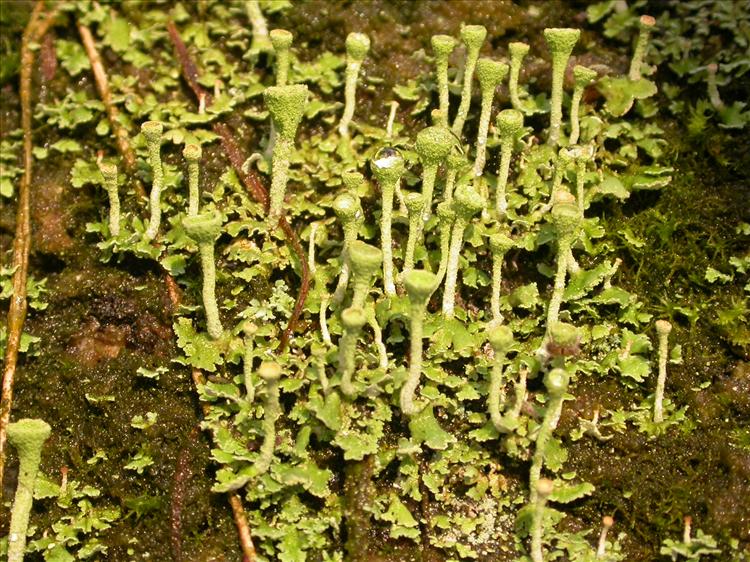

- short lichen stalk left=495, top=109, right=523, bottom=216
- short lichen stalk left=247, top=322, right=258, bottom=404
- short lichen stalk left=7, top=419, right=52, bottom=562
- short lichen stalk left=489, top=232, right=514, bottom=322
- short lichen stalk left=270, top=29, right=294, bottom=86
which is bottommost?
short lichen stalk left=7, top=419, right=52, bottom=562

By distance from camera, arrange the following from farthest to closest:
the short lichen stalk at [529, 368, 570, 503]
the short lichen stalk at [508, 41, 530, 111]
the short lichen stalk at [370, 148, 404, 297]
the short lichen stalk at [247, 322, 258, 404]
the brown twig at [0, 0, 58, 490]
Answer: the short lichen stalk at [508, 41, 530, 111], the brown twig at [0, 0, 58, 490], the short lichen stalk at [370, 148, 404, 297], the short lichen stalk at [247, 322, 258, 404], the short lichen stalk at [529, 368, 570, 503]

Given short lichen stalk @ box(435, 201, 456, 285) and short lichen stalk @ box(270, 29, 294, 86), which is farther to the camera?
short lichen stalk @ box(270, 29, 294, 86)

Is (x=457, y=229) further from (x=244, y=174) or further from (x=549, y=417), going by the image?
(x=244, y=174)

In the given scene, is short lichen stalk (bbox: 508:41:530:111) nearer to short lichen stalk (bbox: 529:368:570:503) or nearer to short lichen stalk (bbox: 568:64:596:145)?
short lichen stalk (bbox: 568:64:596:145)

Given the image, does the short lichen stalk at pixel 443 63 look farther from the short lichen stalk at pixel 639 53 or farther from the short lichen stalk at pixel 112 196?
the short lichen stalk at pixel 112 196

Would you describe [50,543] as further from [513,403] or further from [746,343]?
[746,343]

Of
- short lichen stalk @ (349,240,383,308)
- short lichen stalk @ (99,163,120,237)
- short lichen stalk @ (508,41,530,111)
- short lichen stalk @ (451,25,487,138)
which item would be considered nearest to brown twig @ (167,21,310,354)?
short lichen stalk @ (349,240,383,308)

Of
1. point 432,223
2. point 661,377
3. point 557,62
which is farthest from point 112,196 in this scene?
point 661,377
